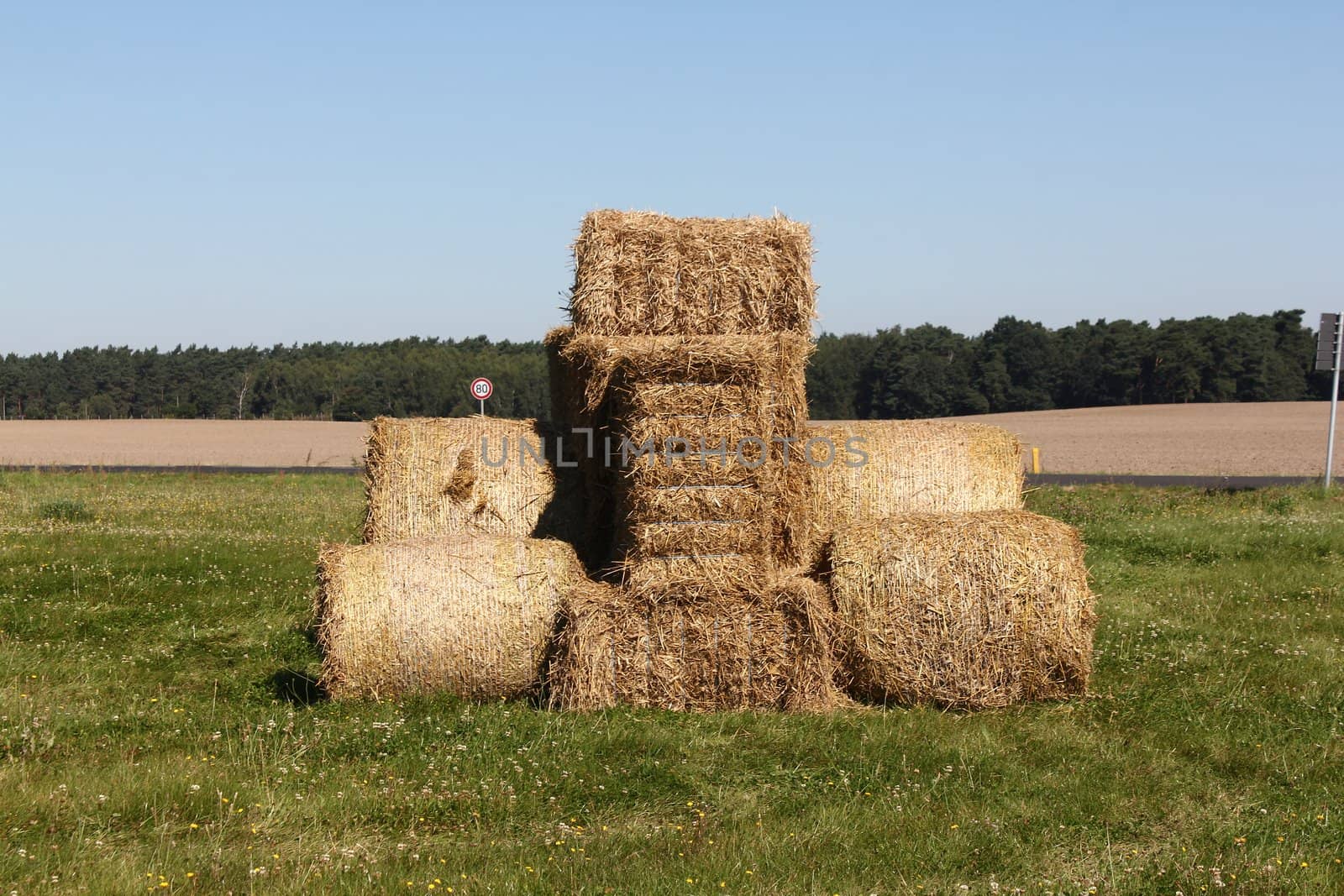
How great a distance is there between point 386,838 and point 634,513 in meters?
3.07

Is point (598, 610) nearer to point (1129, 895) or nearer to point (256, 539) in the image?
point (1129, 895)

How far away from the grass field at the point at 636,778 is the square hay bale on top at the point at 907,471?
164 centimetres

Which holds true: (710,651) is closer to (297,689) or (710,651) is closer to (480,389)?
(297,689)

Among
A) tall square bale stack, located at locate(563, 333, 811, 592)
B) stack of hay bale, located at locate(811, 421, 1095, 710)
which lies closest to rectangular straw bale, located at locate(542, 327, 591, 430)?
tall square bale stack, located at locate(563, 333, 811, 592)

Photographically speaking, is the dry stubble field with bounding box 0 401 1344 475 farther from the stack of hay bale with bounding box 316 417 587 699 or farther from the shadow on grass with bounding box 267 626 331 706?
the stack of hay bale with bounding box 316 417 587 699

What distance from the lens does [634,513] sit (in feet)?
26.4

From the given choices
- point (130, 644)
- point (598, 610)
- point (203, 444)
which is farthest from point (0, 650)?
point (203, 444)

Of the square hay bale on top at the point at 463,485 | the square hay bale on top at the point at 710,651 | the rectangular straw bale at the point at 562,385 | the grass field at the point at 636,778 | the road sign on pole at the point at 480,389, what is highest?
the road sign on pole at the point at 480,389

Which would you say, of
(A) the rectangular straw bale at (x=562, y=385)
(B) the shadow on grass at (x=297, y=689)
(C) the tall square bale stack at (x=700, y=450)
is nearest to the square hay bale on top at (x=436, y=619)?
(B) the shadow on grass at (x=297, y=689)

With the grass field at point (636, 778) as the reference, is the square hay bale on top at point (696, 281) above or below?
above

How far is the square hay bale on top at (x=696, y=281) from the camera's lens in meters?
9.57

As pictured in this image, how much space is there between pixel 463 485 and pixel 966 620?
14.2ft

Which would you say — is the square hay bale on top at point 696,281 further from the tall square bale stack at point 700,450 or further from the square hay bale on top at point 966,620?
the square hay bale on top at point 966,620

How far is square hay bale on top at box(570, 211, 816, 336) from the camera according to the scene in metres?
9.57
